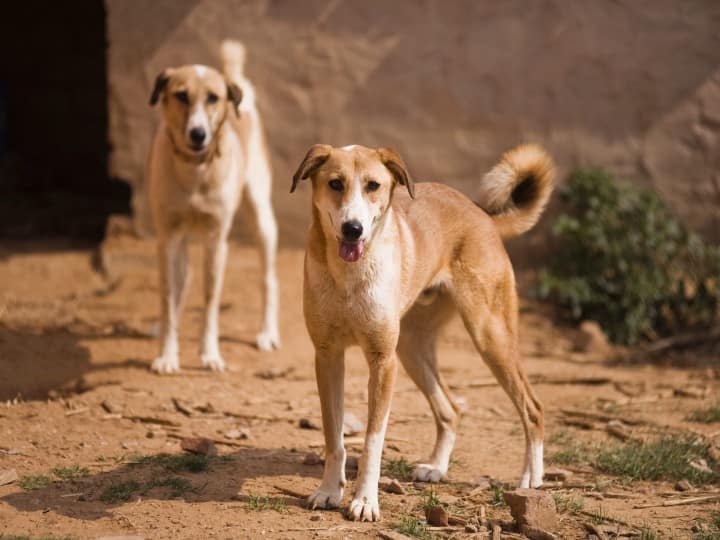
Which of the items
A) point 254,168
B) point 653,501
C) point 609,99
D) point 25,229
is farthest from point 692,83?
point 25,229

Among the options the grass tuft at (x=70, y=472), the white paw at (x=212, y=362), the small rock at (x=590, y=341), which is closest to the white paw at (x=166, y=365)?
the white paw at (x=212, y=362)

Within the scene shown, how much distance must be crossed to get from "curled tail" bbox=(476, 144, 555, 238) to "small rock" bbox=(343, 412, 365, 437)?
1.35 metres

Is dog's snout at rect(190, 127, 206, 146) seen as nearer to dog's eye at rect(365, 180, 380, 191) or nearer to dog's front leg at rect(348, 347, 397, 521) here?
dog's eye at rect(365, 180, 380, 191)

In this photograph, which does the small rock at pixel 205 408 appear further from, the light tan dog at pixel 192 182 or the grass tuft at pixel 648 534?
the grass tuft at pixel 648 534

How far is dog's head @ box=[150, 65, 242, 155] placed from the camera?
6047mm

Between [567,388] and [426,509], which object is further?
[567,388]

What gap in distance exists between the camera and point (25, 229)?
972cm

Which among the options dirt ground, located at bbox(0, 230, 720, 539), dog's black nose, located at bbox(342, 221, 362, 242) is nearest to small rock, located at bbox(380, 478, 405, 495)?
dirt ground, located at bbox(0, 230, 720, 539)

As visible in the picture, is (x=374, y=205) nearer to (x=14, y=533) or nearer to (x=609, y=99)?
(x=14, y=533)

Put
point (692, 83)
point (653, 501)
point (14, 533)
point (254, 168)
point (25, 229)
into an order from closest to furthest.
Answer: point (14, 533) < point (653, 501) < point (254, 168) < point (692, 83) < point (25, 229)

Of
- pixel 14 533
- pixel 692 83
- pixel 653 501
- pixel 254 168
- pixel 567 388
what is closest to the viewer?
pixel 14 533

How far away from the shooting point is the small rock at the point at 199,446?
15.1ft

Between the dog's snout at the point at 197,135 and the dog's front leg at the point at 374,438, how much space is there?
8.49 ft

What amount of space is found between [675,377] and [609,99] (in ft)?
9.00
